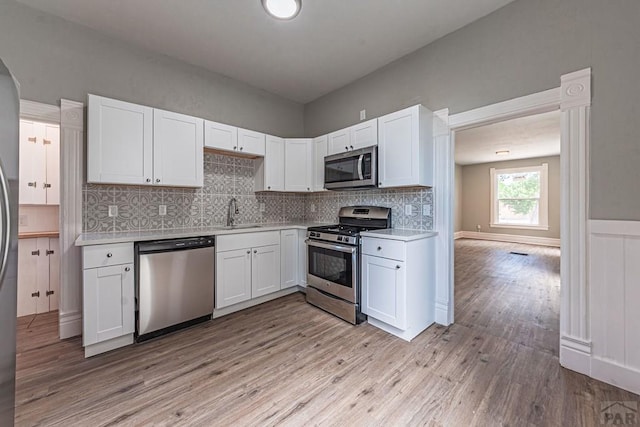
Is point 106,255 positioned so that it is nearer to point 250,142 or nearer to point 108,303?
point 108,303

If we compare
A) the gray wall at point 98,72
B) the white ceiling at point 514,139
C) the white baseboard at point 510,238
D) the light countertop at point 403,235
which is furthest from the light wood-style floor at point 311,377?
the white baseboard at point 510,238

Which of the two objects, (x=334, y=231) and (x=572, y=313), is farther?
(x=334, y=231)

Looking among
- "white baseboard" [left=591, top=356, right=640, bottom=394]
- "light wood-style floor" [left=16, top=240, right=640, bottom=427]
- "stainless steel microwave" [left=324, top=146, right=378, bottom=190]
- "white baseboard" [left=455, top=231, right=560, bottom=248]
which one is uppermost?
"stainless steel microwave" [left=324, top=146, right=378, bottom=190]

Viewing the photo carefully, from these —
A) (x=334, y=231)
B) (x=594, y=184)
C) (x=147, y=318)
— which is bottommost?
(x=147, y=318)

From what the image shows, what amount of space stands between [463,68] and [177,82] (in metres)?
3.08

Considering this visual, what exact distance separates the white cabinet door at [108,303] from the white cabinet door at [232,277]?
2.50 ft

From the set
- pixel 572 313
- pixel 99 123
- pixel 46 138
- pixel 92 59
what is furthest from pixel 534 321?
pixel 46 138

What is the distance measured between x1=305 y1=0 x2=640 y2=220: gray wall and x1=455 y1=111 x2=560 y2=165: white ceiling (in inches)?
93.8

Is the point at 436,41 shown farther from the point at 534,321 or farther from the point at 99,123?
the point at 99,123

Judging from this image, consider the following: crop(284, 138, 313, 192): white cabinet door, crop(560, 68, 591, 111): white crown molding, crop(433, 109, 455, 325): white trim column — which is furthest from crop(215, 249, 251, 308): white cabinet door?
crop(560, 68, 591, 111): white crown molding

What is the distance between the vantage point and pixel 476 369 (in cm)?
195

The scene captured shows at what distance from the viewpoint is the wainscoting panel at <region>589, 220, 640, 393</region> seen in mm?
1701

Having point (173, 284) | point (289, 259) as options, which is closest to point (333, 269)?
point (289, 259)

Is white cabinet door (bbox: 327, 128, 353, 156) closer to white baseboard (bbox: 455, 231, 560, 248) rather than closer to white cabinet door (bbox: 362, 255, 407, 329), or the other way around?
white cabinet door (bbox: 362, 255, 407, 329)
